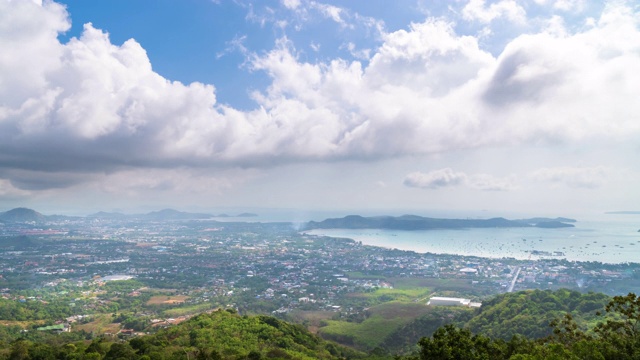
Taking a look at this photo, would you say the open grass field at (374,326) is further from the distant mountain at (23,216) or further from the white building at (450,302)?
the distant mountain at (23,216)

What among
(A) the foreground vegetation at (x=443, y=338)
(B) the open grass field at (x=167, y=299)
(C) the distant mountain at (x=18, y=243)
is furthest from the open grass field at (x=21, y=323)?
(C) the distant mountain at (x=18, y=243)

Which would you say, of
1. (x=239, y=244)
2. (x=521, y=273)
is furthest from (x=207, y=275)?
(x=521, y=273)

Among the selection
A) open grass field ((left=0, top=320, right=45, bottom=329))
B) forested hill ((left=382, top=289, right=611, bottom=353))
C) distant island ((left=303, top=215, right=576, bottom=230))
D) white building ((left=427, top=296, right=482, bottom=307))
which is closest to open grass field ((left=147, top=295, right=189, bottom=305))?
open grass field ((left=0, top=320, right=45, bottom=329))

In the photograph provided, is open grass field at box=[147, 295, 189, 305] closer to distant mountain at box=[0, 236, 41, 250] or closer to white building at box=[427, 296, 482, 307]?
white building at box=[427, 296, 482, 307]

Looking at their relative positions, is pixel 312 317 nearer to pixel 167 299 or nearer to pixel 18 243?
pixel 167 299

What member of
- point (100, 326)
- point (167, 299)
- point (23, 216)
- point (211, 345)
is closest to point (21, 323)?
point (100, 326)
